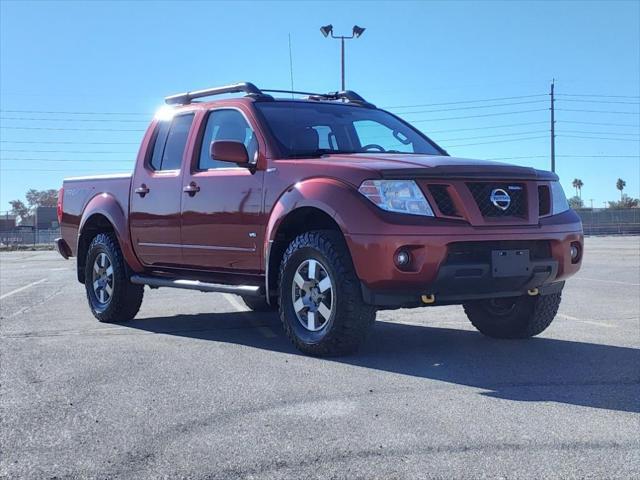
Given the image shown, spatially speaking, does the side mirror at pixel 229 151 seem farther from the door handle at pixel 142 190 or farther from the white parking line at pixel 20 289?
the white parking line at pixel 20 289

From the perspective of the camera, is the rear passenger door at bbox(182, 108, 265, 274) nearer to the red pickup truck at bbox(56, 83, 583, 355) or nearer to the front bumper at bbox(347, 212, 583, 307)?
the red pickup truck at bbox(56, 83, 583, 355)

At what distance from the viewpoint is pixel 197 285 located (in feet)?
22.0

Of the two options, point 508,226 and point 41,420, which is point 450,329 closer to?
point 508,226

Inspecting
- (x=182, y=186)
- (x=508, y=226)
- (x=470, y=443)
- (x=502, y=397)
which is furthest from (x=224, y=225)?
(x=470, y=443)

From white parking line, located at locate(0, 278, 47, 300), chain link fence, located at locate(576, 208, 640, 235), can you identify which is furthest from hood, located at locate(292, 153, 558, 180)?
chain link fence, located at locate(576, 208, 640, 235)

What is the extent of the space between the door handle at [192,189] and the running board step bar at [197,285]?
0.82 metres

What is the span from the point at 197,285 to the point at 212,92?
196 centimetres

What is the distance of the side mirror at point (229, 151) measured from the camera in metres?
5.97

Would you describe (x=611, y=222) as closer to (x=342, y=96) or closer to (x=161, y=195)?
(x=342, y=96)

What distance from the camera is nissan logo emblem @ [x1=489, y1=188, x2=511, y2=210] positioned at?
5.35 m

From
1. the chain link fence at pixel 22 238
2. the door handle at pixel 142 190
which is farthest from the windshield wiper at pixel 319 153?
the chain link fence at pixel 22 238

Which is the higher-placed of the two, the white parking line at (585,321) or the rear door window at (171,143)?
the rear door window at (171,143)

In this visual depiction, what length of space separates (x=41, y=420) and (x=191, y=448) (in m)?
1.06

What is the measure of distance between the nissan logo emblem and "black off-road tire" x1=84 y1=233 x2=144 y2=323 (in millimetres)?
4083
